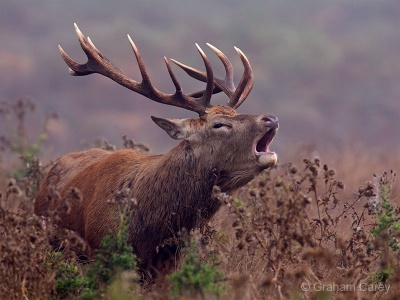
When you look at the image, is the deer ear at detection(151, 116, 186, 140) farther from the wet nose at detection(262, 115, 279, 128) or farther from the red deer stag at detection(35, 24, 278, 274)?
the wet nose at detection(262, 115, 279, 128)

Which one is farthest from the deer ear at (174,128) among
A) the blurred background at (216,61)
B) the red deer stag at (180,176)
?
the blurred background at (216,61)

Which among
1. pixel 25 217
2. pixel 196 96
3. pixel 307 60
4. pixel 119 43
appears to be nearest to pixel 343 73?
pixel 307 60

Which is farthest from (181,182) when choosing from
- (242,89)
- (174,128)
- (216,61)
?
(216,61)

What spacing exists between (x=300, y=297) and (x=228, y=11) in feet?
146

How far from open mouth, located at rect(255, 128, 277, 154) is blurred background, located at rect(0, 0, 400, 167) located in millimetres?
16254

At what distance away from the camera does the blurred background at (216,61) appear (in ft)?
102

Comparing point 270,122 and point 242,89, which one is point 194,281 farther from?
point 242,89

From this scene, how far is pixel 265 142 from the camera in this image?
7.76m

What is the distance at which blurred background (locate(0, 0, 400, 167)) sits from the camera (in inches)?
1225

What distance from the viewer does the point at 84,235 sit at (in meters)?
7.88

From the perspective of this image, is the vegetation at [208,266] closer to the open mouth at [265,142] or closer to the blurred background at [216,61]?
the open mouth at [265,142]

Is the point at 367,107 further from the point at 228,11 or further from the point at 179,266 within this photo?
the point at 179,266

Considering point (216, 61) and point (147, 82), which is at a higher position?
point (216, 61)

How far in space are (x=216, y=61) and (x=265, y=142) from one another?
25150mm
